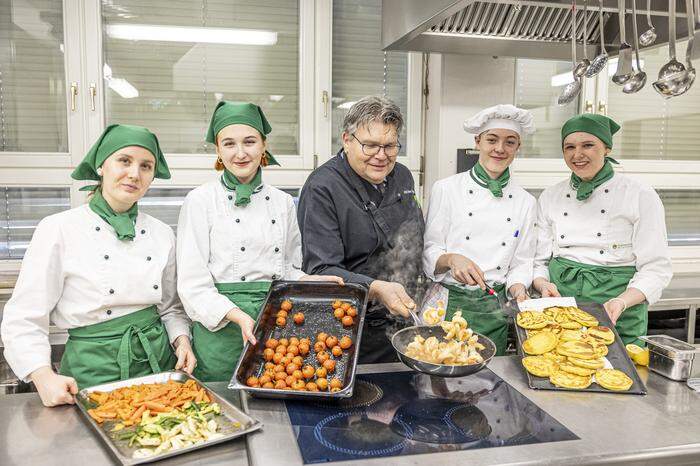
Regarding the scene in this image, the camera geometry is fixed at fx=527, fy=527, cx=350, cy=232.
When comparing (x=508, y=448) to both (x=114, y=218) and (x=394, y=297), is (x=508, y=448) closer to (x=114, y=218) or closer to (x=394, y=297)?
(x=394, y=297)

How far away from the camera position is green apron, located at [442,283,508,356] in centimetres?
226

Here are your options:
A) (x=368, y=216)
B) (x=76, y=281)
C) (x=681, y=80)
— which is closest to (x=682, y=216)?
(x=681, y=80)

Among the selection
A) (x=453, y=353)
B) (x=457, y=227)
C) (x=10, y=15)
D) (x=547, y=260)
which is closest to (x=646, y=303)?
(x=547, y=260)

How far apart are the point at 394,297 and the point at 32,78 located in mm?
2621

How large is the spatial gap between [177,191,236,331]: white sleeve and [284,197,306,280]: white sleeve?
0.32 meters

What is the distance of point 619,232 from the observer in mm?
2238

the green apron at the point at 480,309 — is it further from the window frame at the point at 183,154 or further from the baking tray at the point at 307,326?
the window frame at the point at 183,154

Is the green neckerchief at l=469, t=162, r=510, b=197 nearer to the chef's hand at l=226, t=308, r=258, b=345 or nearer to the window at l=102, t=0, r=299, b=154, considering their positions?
the chef's hand at l=226, t=308, r=258, b=345

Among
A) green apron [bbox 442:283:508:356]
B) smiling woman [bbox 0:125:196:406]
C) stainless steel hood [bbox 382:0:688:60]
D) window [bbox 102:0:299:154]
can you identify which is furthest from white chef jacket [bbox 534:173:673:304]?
window [bbox 102:0:299:154]

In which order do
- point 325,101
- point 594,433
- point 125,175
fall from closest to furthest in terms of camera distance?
point 594,433 → point 125,175 → point 325,101

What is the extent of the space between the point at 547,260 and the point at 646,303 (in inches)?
16.8

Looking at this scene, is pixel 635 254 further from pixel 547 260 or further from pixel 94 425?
pixel 94 425

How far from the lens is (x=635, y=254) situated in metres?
2.23

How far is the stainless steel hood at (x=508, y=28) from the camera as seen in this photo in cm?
197
